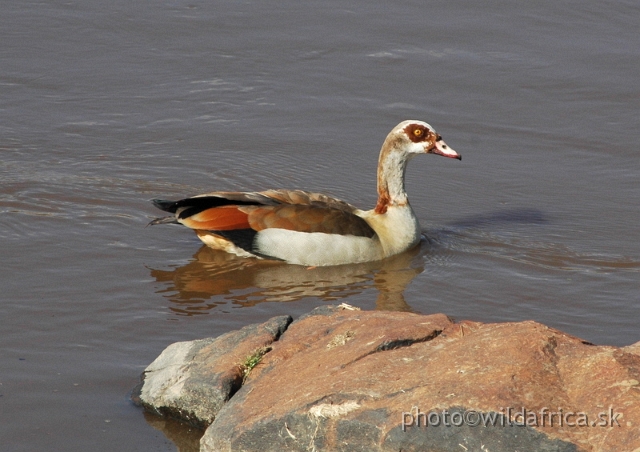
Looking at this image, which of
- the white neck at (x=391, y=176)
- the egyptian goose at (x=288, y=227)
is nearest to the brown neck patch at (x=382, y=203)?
the white neck at (x=391, y=176)

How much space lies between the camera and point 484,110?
11703mm

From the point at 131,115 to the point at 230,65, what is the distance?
5.90 feet

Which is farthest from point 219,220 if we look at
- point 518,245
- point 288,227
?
point 518,245

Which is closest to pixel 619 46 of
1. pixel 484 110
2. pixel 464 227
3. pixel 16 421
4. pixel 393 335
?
pixel 484 110

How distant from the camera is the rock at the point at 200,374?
202 inches

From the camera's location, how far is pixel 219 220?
8578mm

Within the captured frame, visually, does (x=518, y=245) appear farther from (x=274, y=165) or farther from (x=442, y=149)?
(x=274, y=165)

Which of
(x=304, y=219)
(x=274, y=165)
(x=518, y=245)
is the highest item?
(x=274, y=165)

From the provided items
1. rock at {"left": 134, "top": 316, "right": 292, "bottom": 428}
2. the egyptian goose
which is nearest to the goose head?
the egyptian goose

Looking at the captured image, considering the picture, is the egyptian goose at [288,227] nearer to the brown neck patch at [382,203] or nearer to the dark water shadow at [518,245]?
the brown neck patch at [382,203]

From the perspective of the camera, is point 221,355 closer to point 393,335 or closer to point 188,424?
point 188,424

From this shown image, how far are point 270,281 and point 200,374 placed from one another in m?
2.93

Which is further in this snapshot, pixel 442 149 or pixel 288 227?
pixel 442 149

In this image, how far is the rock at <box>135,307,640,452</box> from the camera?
13.3ft
